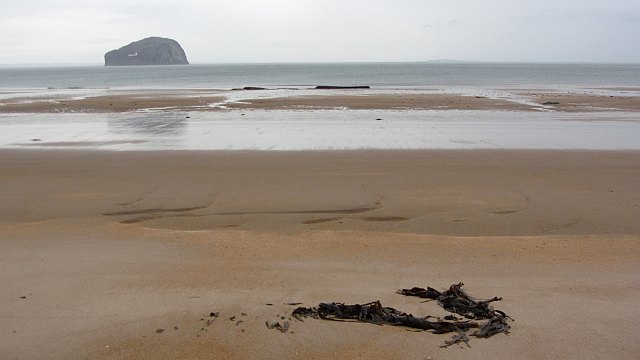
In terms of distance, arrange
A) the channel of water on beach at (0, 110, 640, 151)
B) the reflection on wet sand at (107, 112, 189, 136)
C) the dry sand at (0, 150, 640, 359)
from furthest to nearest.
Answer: the reflection on wet sand at (107, 112, 189, 136) < the channel of water on beach at (0, 110, 640, 151) < the dry sand at (0, 150, 640, 359)

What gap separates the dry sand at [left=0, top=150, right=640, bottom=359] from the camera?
392 cm

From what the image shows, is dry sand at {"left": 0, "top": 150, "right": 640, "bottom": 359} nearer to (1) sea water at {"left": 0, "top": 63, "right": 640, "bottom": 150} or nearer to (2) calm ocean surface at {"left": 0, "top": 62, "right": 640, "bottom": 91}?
(1) sea water at {"left": 0, "top": 63, "right": 640, "bottom": 150}

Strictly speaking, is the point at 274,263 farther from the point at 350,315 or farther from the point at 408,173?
the point at 408,173

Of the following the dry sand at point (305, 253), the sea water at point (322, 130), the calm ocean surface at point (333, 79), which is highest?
the calm ocean surface at point (333, 79)

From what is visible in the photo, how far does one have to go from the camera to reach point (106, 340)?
391cm

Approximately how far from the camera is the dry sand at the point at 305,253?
3.92 metres

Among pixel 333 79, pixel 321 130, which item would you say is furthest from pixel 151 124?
pixel 333 79

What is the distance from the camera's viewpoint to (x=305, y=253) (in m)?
6.21

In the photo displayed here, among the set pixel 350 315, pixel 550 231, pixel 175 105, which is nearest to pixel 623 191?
pixel 550 231

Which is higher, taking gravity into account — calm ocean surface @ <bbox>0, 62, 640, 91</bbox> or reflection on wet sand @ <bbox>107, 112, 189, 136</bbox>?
calm ocean surface @ <bbox>0, 62, 640, 91</bbox>

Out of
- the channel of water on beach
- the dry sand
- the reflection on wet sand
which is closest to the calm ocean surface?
the reflection on wet sand

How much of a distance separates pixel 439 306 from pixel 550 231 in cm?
358

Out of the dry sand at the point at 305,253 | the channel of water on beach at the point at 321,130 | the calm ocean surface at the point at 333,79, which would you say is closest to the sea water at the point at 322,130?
the channel of water on beach at the point at 321,130

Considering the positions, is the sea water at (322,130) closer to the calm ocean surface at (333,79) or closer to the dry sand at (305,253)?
the dry sand at (305,253)
